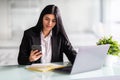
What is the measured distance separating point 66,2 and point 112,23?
0.82 m

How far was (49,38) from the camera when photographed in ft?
6.81

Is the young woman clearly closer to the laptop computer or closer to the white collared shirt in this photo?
the white collared shirt

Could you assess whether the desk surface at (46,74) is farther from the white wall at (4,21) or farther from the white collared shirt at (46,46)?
the white wall at (4,21)

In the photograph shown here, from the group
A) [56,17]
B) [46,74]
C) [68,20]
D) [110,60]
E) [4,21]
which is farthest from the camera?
[68,20]

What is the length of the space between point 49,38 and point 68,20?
1322 millimetres

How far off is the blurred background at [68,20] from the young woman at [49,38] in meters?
1.23

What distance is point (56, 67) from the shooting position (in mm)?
1534

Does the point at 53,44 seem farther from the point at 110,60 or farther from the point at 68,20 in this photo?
the point at 68,20

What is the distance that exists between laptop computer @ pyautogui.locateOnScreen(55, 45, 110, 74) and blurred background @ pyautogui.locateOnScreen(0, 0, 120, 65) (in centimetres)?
184

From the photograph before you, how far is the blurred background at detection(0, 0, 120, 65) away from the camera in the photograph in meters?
3.21

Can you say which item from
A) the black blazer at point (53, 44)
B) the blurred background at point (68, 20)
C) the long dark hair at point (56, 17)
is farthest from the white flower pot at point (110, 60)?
the blurred background at point (68, 20)

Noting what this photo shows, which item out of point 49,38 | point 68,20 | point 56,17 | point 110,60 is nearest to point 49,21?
point 56,17

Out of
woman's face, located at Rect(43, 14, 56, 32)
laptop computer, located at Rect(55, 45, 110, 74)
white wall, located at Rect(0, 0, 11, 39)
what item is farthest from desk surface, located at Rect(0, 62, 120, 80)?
white wall, located at Rect(0, 0, 11, 39)

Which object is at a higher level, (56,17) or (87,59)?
(56,17)
